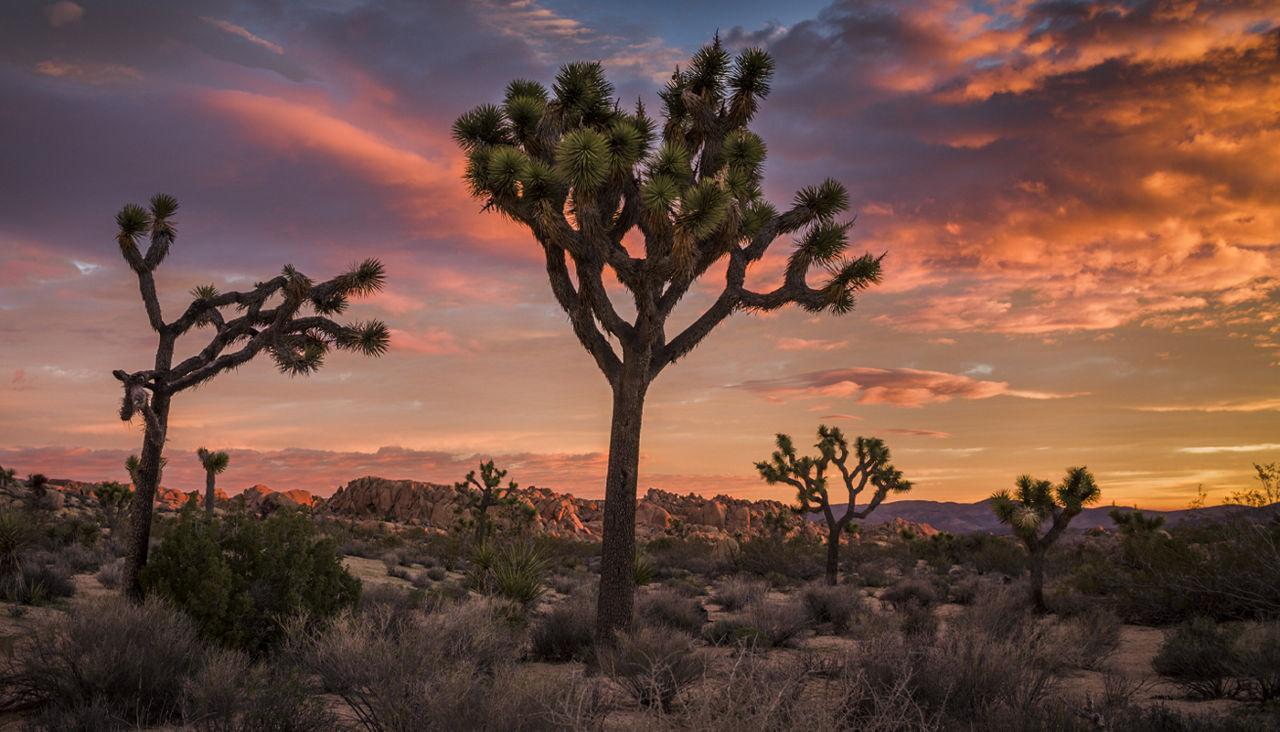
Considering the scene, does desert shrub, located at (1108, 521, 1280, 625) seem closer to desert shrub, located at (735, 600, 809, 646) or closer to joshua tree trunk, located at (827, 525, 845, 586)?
desert shrub, located at (735, 600, 809, 646)

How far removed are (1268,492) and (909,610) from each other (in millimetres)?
8804

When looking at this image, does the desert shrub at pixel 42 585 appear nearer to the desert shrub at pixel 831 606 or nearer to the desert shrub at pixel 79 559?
the desert shrub at pixel 79 559

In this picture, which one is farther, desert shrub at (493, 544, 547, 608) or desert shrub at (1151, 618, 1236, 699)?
desert shrub at (493, 544, 547, 608)

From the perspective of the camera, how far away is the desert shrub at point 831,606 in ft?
49.9

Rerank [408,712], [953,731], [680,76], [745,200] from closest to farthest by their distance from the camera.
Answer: [408,712], [953,731], [745,200], [680,76]

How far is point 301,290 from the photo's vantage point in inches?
566

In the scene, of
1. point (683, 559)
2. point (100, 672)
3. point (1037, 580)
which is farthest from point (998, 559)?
point (100, 672)

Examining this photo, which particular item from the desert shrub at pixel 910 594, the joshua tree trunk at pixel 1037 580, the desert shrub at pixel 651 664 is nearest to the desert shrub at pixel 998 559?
the desert shrub at pixel 910 594

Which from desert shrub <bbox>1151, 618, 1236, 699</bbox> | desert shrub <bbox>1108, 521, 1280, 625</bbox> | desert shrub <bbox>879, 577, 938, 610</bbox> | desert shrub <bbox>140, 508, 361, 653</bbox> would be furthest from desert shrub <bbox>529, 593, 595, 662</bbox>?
desert shrub <bbox>879, 577, 938, 610</bbox>

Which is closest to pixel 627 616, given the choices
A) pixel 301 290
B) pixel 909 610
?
pixel 909 610

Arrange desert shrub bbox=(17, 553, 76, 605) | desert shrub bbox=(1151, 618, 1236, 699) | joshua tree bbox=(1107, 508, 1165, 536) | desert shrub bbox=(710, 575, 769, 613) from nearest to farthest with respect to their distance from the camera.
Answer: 1. desert shrub bbox=(1151, 618, 1236, 699)
2. desert shrub bbox=(17, 553, 76, 605)
3. desert shrub bbox=(710, 575, 769, 613)
4. joshua tree bbox=(1107, 508, 1165, 536)

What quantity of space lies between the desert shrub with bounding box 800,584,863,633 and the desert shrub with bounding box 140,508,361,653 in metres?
9.77

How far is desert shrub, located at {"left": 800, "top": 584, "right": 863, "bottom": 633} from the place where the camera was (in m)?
15.2

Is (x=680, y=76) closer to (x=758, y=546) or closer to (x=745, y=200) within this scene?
(x=745, y=200)
